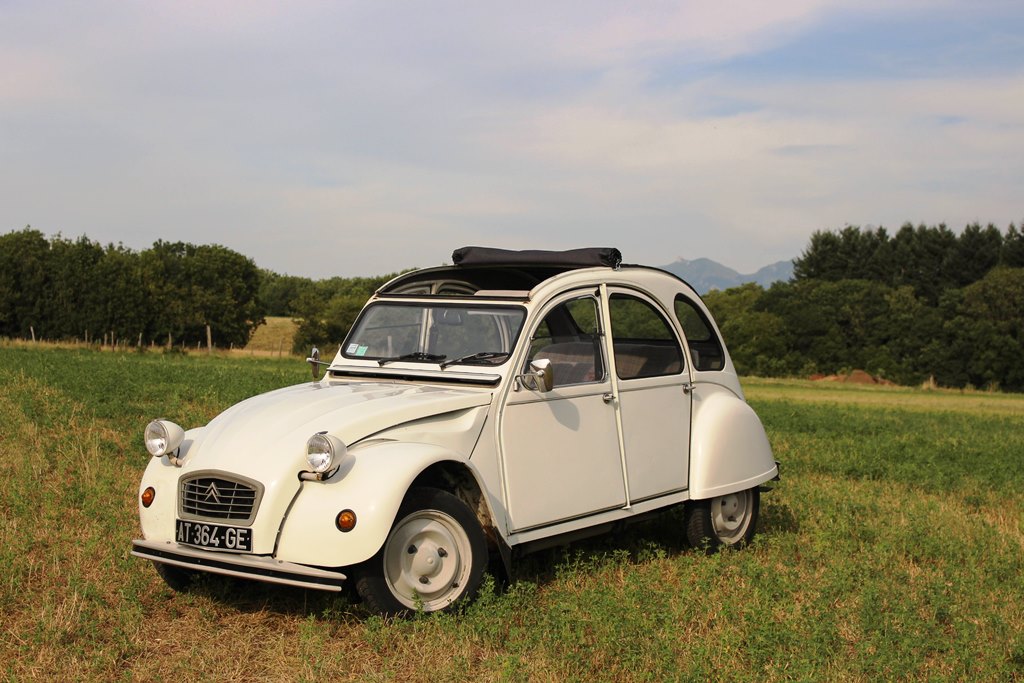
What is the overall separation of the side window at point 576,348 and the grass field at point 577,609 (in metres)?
1.27

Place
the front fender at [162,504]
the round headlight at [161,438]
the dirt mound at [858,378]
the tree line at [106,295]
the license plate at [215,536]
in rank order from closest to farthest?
the license plate at [215,536], the front fender at [162,504], the round headlight at [161,438], the tree line at [106,295], the dirt mound at [858,378]

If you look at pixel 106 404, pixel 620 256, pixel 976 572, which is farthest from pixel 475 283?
pixel 106 404

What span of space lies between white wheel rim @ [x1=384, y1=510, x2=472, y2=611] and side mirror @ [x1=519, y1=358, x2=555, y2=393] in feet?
3.62

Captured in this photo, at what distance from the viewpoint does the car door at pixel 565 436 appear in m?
6.38

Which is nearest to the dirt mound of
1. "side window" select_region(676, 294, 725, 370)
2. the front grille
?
"side window" select_region(676, 294, 725, 370)

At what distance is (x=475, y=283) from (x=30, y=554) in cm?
373

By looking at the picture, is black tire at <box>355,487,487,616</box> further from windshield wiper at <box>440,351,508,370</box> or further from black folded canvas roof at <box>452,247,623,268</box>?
black folded canvas roof at <box>452,247,623,268</box>

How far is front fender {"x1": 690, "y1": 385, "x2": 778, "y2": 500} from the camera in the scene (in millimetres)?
7844

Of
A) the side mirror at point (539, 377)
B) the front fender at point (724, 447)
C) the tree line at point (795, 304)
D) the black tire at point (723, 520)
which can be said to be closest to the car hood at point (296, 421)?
the side mirror at point (539, 377)

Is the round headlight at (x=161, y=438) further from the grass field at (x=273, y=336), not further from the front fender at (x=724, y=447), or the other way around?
the grass field at (x=273, y=336)

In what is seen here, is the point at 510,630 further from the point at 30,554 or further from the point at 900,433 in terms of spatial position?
the point at 900,433

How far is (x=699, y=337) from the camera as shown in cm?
856

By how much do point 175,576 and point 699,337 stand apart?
4612 mm

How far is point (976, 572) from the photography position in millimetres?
7535
